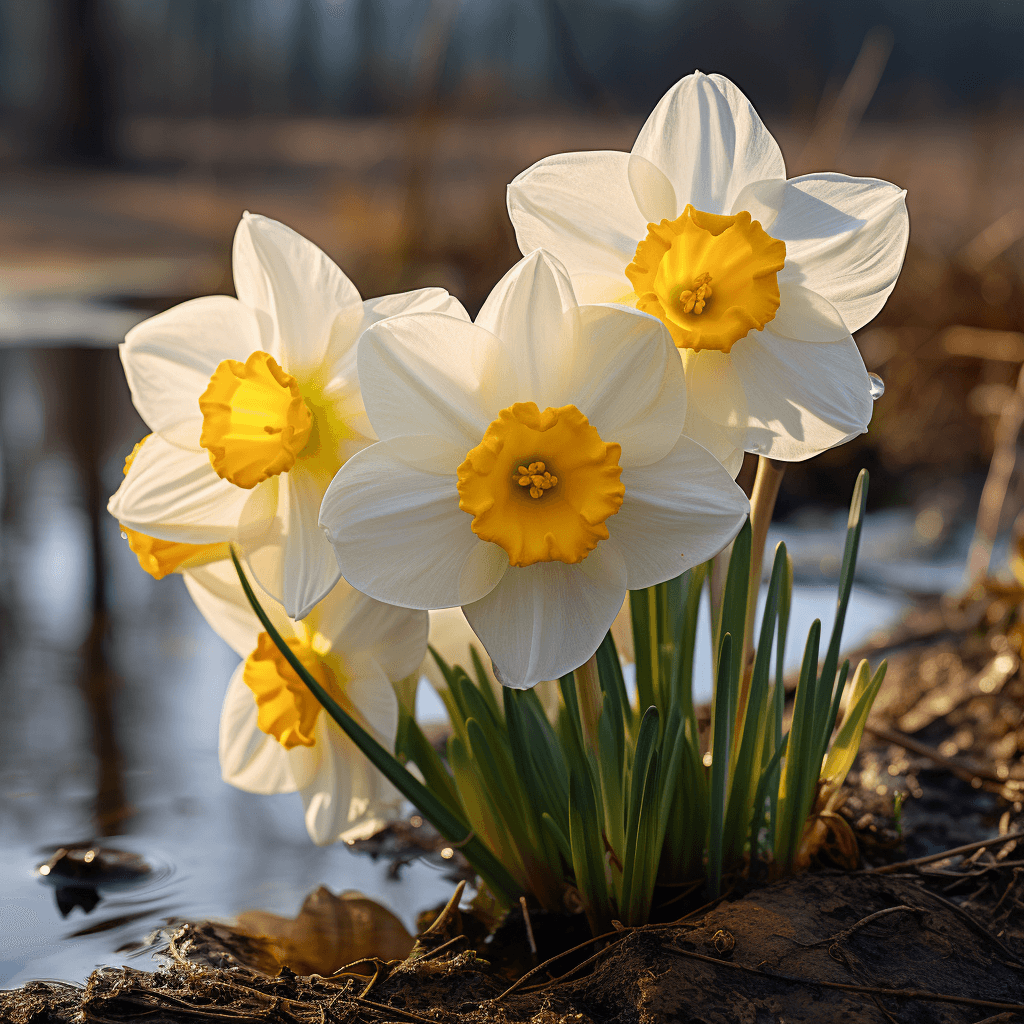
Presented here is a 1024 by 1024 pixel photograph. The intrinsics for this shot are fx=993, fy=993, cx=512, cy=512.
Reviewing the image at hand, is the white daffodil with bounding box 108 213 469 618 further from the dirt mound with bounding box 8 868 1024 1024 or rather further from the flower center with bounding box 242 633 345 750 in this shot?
the dirt mound with bounding box 8 868 1024 1024

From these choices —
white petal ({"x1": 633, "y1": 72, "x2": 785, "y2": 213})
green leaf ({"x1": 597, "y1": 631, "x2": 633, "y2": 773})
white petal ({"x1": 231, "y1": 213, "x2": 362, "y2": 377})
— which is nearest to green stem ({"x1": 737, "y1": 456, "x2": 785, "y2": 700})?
→ green leaf ({"x1": 597, "y1": 631, "x2": 633, "y2": 773})

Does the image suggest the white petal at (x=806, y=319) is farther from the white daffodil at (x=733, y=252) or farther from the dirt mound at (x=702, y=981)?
the dirt mound at (x=702, y=981)

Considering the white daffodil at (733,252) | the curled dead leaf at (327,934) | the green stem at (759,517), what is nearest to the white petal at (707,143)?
the white daffodil at (733,252)

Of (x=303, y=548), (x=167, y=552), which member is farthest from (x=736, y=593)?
Result: (x=167, y=552)

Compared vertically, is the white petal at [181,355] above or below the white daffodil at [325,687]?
above

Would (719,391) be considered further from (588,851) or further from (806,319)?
(588,851)

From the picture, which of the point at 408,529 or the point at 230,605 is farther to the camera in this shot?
the point at 230,605
